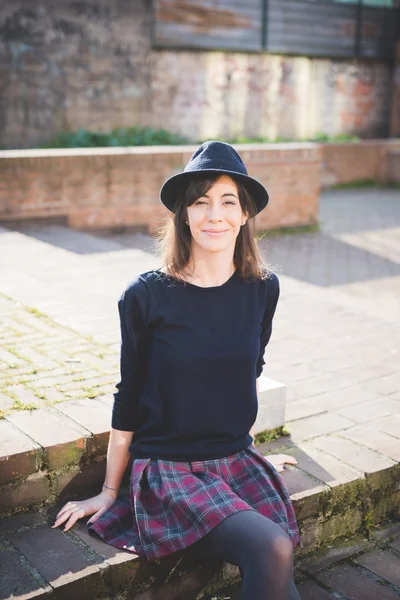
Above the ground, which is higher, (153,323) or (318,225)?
(153,323)

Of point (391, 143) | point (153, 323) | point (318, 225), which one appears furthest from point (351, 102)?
point (153, 323)

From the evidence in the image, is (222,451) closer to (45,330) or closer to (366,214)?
(45,330)

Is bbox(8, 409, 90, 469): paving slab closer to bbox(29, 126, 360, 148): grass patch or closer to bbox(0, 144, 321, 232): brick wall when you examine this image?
bbox(0, 144, 321, 232): brick wall

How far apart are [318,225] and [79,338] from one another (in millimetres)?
6560

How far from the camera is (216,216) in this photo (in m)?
2.56

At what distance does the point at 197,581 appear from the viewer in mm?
2660

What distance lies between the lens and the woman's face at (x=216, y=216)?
2.59m

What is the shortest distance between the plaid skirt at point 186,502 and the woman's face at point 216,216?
74 cm

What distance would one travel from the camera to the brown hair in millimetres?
2594

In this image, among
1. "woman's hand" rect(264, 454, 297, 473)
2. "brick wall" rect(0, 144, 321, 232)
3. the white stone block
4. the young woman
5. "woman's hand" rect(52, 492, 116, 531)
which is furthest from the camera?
"brick wall" rect(0, 144, 321, 232)

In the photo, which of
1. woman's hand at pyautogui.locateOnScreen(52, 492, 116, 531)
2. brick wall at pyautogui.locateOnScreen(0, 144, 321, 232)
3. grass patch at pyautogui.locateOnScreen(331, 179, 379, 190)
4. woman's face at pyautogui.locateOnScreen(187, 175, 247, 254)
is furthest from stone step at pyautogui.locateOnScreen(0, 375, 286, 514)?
grass patch at pyautogui.locateOnScreen(331, 179, 379, 190)

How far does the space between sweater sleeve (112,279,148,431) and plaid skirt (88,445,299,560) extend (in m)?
0.16

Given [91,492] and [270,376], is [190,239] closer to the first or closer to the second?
[91,492]

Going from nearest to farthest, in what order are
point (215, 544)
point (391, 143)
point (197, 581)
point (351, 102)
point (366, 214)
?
point (215, 544), point (197, 581), point (366, 214), point (391, 143), point (351, 102)
